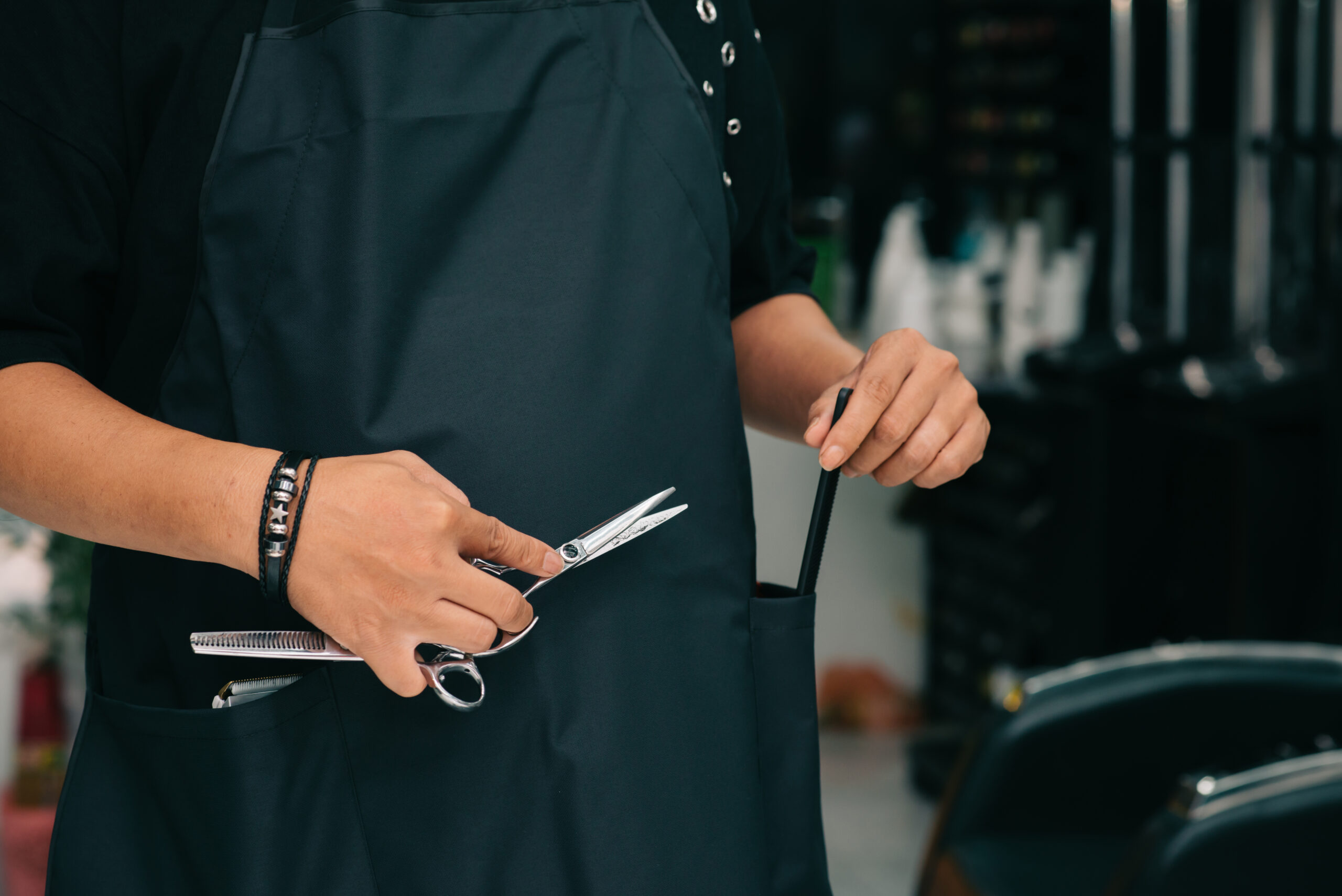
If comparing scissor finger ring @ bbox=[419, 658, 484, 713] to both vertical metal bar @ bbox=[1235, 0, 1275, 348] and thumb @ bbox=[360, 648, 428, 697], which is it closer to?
thumb @ bbox=[360, 648, 428, 697]

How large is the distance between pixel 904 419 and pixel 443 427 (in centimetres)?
32

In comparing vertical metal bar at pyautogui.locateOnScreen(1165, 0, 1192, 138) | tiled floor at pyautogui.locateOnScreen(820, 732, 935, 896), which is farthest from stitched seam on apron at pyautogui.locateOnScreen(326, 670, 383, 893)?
vertical metal bar at pyautogui.locateOnScreen(1165, 0, 1192, 138)

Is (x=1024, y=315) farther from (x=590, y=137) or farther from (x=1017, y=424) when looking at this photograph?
(x=590, y=137)

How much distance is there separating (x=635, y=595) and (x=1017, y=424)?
2.57 m

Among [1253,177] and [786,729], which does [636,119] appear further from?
[1253,177]

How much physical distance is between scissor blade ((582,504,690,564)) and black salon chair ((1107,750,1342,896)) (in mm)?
974

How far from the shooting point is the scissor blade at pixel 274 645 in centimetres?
76

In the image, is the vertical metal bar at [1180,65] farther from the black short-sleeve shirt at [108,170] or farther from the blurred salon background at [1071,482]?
the black short-sleeve shirt at [108,170]

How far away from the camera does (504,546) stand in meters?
0.73

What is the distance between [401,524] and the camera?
69 centimetres

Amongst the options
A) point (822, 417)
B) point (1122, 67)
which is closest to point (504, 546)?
point (822, 417)

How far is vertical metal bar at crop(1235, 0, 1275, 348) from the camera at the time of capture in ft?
9.07

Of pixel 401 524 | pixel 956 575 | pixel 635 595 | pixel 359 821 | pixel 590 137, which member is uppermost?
pixel 590 137

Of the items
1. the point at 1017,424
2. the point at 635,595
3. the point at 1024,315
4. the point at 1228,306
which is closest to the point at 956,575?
the point at 1017,424
